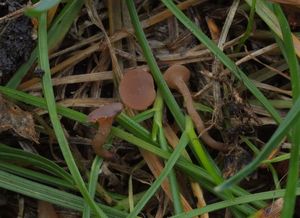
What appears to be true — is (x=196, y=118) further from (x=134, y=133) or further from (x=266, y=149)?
(x=266, y=149)

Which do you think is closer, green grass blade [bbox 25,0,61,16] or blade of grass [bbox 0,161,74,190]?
green grass blade [bbox 25,0,61,16]

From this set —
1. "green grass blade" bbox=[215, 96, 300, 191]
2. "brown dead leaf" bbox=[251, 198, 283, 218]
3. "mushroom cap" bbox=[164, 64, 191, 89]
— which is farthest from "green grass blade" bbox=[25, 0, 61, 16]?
"brown dead leaf" bbox=[251, 198, 283, 218]

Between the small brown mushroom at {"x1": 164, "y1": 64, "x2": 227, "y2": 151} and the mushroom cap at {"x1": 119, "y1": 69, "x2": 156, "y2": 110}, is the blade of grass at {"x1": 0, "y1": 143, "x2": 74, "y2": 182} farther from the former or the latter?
the small brown mushroom at {"x1": 164, "y1": 64, "x2": 227, "y2": 151}

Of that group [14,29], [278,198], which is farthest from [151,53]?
[278,198]

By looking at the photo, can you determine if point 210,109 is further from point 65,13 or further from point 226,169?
point 65,13

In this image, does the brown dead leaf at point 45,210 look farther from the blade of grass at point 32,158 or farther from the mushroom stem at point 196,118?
the mushroom stem at point 196,118

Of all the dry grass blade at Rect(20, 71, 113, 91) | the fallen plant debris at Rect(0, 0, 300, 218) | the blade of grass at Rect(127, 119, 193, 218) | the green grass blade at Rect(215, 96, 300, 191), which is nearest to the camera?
the green grass blade at Rect(215, 96, 300, 191)
